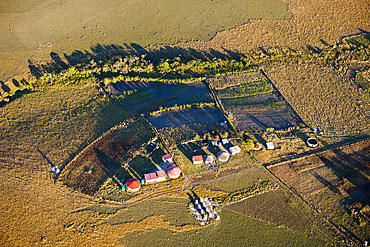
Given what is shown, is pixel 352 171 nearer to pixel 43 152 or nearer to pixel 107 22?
pixel 43 152

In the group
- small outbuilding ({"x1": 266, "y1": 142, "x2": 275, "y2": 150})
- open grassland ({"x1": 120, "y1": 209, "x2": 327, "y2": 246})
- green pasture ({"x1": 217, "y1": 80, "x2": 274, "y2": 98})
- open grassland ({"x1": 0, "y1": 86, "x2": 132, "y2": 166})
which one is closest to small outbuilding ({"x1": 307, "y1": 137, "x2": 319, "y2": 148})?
small outbuilding ({"x1": 266, "y1": 142, "x2": 275, "y2": 150})

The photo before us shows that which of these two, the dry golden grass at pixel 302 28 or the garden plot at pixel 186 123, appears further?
the dry golden grass at pixel 302 28

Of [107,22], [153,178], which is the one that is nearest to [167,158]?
[153,178]

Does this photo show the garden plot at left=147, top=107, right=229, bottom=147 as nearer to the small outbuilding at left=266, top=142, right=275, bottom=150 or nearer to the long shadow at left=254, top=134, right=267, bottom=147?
the long shadow at left=254, top=134, right=267, bottom=147

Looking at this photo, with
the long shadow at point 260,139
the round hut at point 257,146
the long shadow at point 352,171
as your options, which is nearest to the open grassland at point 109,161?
the round hut at point 257,146

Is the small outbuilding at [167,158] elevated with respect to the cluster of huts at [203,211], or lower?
elevated

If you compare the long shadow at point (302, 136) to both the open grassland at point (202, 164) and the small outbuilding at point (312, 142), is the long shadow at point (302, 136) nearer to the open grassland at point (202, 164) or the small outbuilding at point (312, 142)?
the small outbuilding at point (312, 142)

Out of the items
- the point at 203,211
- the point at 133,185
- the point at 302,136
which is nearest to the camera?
the point at 203,211
